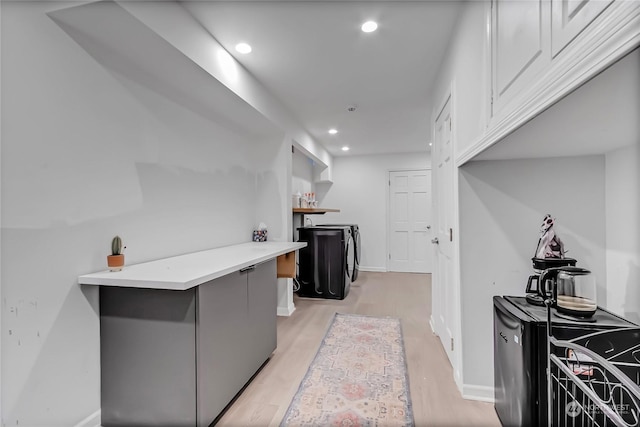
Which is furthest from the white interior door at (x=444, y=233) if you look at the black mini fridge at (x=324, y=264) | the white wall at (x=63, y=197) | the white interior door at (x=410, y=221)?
the white interior door at (x=410, y=221)

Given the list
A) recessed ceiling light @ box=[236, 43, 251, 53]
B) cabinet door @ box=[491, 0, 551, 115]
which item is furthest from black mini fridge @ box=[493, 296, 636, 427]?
recessed ceiling light @ box=[236, 43, 251, 53]

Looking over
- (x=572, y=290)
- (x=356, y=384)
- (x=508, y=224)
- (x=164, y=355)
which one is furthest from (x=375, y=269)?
(x=164, y=355)

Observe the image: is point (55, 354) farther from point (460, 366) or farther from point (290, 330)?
point (460, 366)

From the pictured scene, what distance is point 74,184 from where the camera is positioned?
1.44 meters

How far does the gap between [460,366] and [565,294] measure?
2.69 ft

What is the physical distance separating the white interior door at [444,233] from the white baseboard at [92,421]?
7.01ft

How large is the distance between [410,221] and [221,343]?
4.74m

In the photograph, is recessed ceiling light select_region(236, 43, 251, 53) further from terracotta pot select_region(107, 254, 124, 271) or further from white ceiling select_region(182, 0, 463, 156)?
terracotta pot select_region(107, 254, 124, 271)

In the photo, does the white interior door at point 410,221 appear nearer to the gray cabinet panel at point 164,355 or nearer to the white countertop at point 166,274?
the white countertop at point 166,274

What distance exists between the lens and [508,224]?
67.4 inches

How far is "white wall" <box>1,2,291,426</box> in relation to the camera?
3.97ft

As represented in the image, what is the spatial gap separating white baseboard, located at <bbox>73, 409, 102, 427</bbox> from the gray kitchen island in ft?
0.06

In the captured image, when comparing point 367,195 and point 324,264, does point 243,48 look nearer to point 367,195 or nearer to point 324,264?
point 324,264

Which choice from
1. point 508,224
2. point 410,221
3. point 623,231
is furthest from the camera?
point 410,221
